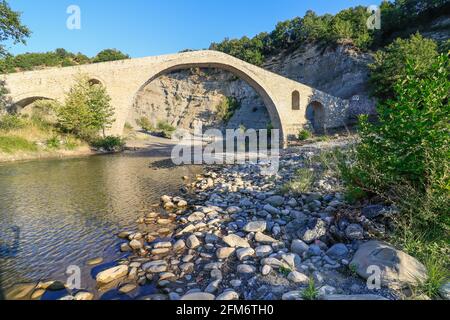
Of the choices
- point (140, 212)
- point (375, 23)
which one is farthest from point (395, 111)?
point (375, 23)

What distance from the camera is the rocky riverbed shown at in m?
1.99

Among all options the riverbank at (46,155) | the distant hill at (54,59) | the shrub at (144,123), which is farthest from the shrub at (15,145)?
the distant hill at (54,59)

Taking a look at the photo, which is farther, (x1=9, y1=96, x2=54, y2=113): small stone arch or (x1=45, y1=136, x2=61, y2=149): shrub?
(x1=9, y1=96, x2=54, y2=113): small stone arch

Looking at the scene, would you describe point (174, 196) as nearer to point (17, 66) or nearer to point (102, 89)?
point (102, 89)

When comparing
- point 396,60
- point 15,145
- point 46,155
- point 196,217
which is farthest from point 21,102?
point 396,60

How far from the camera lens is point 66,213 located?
4.37m

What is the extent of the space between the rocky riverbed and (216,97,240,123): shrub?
30361 mm

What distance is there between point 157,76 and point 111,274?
17.3 meters

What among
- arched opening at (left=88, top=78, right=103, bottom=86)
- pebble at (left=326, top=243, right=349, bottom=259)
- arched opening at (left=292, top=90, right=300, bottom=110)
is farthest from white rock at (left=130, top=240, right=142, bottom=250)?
→ arched opening at (left=292, top=90, right=300, bottom=110)

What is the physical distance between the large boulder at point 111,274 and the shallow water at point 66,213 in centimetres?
9

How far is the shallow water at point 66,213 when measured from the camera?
9.04 ft

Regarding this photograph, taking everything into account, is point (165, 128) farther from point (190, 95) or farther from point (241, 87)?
point (241, 87)

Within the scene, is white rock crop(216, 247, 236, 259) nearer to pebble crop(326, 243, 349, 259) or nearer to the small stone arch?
pebble crop(326, 243, 349, 259)

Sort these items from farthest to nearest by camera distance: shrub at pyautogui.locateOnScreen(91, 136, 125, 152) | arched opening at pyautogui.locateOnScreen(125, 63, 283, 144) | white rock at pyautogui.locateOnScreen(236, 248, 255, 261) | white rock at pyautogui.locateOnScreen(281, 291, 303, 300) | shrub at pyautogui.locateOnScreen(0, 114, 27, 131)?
arched opening at pyautogui.locateOnScreen(125, 63, 283, 144) → shrub at pyautogui.locateOnScreen(91, 136, 125, 152) → shrub at pyautogui.locateOnScreen(0, 114, 27, 131) → white rock at pyautogui.locateOnScreen(236, 248, 255, 261) → white rock at pyautogui.locateOnScreen(281, 291, 303, 300)
